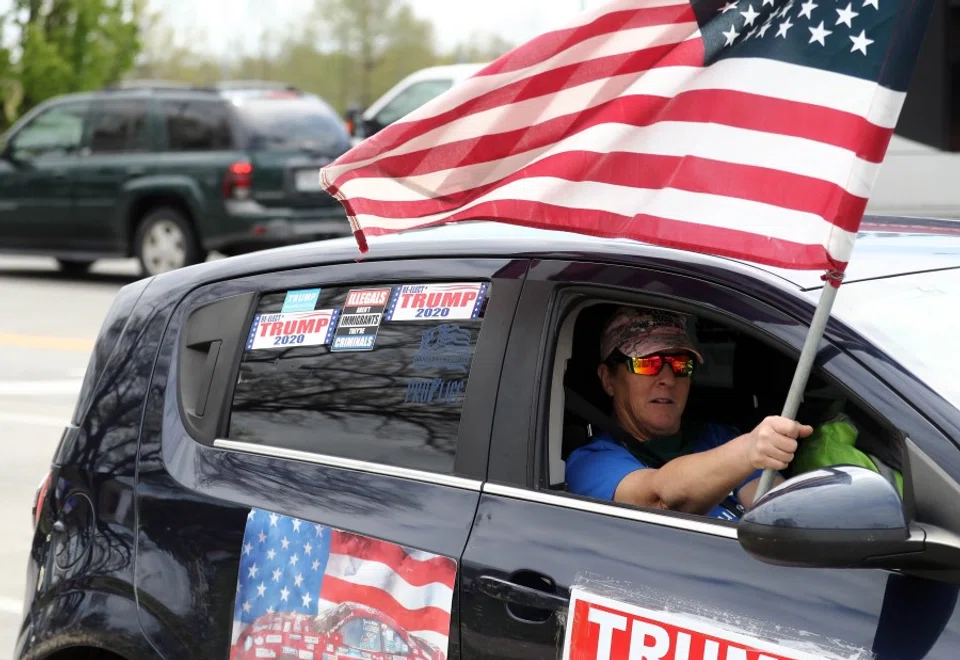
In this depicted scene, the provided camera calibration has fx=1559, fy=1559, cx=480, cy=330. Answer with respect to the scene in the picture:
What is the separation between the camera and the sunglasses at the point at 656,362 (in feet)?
10.7

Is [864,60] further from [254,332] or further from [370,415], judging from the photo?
[254,332]

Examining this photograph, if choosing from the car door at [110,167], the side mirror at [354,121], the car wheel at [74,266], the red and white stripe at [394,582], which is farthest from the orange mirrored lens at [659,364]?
the side mirror at [354,121]

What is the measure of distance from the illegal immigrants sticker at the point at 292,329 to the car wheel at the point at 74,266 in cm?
1517

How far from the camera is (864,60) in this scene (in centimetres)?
272

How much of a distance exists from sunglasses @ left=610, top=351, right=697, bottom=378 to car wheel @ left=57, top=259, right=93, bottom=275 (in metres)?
→ 15.6

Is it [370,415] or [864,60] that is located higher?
[864,60]

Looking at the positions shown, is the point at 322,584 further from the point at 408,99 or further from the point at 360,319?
the point at 408,99

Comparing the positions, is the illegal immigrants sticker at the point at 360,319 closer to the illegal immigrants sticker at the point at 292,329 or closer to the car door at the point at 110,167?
the illegal immigrants sticker at the point at 292,329

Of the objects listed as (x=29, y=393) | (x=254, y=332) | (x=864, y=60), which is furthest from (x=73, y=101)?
(x=864, y=60)

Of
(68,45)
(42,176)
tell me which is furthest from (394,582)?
(68,45)

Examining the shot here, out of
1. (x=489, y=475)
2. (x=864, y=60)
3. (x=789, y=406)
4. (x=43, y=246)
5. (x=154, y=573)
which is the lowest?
(x=43, y=246)

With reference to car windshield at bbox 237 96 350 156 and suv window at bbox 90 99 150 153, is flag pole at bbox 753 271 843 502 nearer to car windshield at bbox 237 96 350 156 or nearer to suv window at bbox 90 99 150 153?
car windshield at bbox 237 96 350 156

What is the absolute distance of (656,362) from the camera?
129 inches

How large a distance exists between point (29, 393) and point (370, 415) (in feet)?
26.9
